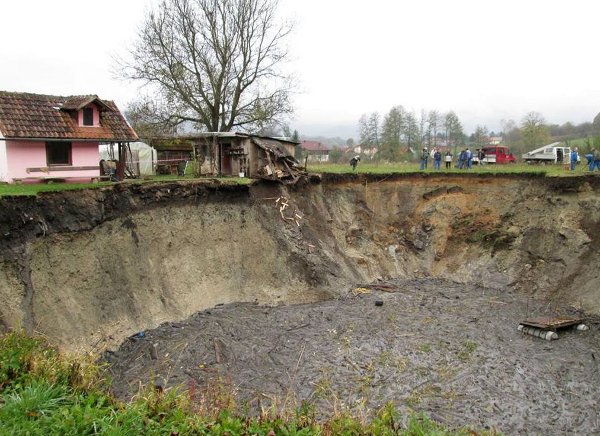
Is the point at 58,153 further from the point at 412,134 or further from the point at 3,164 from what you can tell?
the point at 412,134

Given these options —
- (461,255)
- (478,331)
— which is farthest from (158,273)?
(461,255)

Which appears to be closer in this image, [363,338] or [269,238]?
[363,338]

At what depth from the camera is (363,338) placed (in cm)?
1438

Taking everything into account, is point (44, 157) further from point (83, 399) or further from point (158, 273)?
point (83, 399)

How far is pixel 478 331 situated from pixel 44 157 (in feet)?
54.7

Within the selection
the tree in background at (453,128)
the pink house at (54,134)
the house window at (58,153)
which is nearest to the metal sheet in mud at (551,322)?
the pink house at (54,134)

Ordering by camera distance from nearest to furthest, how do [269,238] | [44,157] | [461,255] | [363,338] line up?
[363,338] < [44,157] < [269,238] < [461,255]

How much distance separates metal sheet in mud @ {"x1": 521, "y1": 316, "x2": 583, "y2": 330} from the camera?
572 inches

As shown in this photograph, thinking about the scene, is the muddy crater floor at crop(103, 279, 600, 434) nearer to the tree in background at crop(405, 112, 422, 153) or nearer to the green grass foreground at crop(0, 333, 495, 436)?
the green grass foreground at crop(0, 333, 495, 436)

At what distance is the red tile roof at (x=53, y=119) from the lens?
17156 millimetres

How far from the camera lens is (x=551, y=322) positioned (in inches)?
584

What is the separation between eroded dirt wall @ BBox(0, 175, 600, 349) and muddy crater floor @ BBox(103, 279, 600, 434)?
4.10ft

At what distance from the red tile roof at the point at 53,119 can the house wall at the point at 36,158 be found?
450 millimetres

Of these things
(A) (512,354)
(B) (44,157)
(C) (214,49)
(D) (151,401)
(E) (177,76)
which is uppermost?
(C) (214,49)
